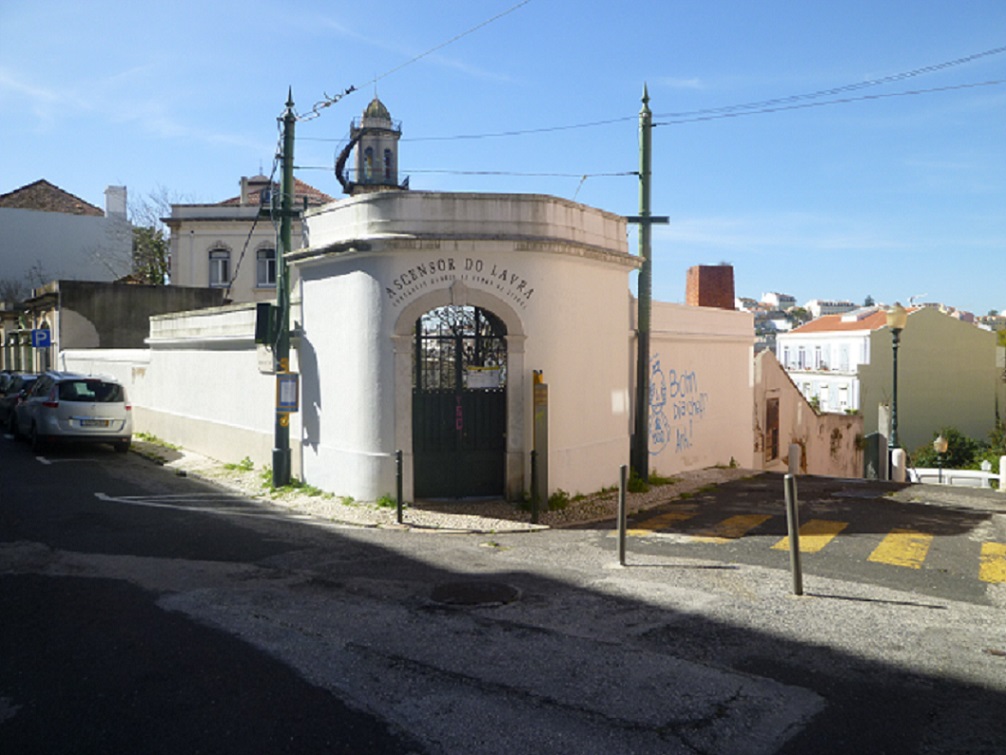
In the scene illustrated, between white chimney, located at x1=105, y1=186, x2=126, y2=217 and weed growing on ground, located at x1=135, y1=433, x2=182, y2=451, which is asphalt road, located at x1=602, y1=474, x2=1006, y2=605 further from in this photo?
white chimney, located at x1=105, y1=186, x2=126, y2=217

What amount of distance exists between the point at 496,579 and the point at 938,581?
434cm

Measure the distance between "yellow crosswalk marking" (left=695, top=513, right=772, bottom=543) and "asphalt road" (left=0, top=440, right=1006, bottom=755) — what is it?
0.25 m

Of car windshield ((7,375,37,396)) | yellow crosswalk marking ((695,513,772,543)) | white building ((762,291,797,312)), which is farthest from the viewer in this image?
white building ((762,291,797,312))

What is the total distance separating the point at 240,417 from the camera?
16.7m

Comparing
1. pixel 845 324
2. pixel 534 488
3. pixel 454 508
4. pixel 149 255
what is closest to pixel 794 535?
pixel 534 488

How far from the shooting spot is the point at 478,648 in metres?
6.26

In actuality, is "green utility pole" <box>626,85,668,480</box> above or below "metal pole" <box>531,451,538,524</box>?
above

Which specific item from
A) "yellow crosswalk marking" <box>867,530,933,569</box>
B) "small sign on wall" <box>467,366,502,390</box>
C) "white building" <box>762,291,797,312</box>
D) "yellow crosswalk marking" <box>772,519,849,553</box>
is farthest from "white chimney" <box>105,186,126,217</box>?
"white building" <box>762,291,797,312</box>

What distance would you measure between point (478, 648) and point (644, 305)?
379 inches

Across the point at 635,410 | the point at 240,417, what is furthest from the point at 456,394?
the point at 240,417

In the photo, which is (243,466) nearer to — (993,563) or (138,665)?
(138,665)

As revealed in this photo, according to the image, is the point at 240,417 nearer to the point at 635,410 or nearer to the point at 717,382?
the point at 635,410

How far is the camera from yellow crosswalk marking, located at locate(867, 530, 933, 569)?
916 cm

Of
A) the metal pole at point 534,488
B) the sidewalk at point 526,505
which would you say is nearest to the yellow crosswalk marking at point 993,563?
the sidewalk at point 526,505
